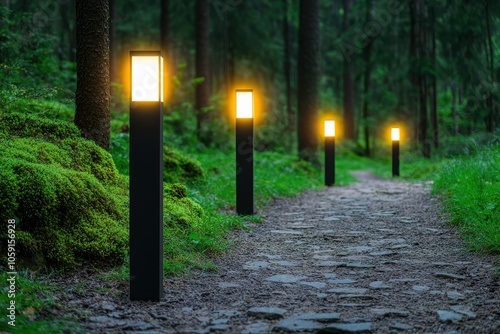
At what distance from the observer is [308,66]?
51.1ft

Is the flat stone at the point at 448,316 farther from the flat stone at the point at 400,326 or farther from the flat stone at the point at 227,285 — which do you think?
the flat stone at the point at 227,285

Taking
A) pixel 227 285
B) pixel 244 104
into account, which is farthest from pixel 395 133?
pixel 227 285

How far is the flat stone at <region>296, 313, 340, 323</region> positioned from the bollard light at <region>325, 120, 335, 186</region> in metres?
9.45

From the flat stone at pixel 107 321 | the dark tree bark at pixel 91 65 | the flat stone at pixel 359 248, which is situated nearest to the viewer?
the flat stone at pixel 107 321

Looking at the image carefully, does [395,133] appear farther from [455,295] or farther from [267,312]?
[267,312]

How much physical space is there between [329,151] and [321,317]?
9.66 m

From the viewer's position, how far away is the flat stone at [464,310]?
3.64 metres

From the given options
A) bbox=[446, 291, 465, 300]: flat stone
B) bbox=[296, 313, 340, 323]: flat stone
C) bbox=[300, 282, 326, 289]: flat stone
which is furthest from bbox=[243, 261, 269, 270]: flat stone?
bbox=[446, 291, 465, 300]: flat stone

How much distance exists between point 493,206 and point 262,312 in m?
3.78

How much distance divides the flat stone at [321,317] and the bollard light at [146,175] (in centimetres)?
113

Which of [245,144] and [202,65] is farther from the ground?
[202,65]

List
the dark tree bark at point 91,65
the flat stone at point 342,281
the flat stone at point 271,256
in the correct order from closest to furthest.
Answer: the flat stone at point 342,281 < the flat stone at point 271,256 < the dark tree bark at point 91,65

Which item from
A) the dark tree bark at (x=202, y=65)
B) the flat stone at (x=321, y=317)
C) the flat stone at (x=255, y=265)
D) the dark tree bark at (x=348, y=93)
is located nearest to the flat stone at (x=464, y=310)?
the flat stone at (x=321, y=317)

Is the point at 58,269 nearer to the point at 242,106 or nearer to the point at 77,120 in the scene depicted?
the point at 77,120
